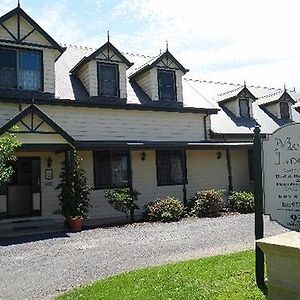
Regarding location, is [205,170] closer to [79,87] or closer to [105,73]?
[105,73]

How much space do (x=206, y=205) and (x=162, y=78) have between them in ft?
22.8

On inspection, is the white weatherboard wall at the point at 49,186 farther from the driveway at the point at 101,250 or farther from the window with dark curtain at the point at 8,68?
the driveway at the point at 101,250

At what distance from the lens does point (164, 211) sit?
613 inches

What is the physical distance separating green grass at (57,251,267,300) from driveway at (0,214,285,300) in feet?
2.58

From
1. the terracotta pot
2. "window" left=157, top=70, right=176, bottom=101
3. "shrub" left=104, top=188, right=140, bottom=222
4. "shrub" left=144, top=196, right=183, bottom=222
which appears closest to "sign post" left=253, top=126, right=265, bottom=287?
the terracotta pot

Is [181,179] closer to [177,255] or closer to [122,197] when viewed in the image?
[122,197]

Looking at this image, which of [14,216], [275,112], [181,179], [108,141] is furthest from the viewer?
[275,112]

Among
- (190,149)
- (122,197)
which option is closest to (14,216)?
(122,197)

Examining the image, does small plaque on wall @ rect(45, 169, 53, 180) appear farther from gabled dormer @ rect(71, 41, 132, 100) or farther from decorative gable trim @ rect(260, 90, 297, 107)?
decorative gable trim @ rect(260, 90, 297, 107)

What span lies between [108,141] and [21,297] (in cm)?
1065

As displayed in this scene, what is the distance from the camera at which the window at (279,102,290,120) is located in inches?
998

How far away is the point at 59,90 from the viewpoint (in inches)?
666

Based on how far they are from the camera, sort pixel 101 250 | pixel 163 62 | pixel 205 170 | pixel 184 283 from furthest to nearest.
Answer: pixel 205 170
pixel 163 62
pixel 101 250
pixel 184 283

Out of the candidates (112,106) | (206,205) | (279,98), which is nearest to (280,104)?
(279,98)
